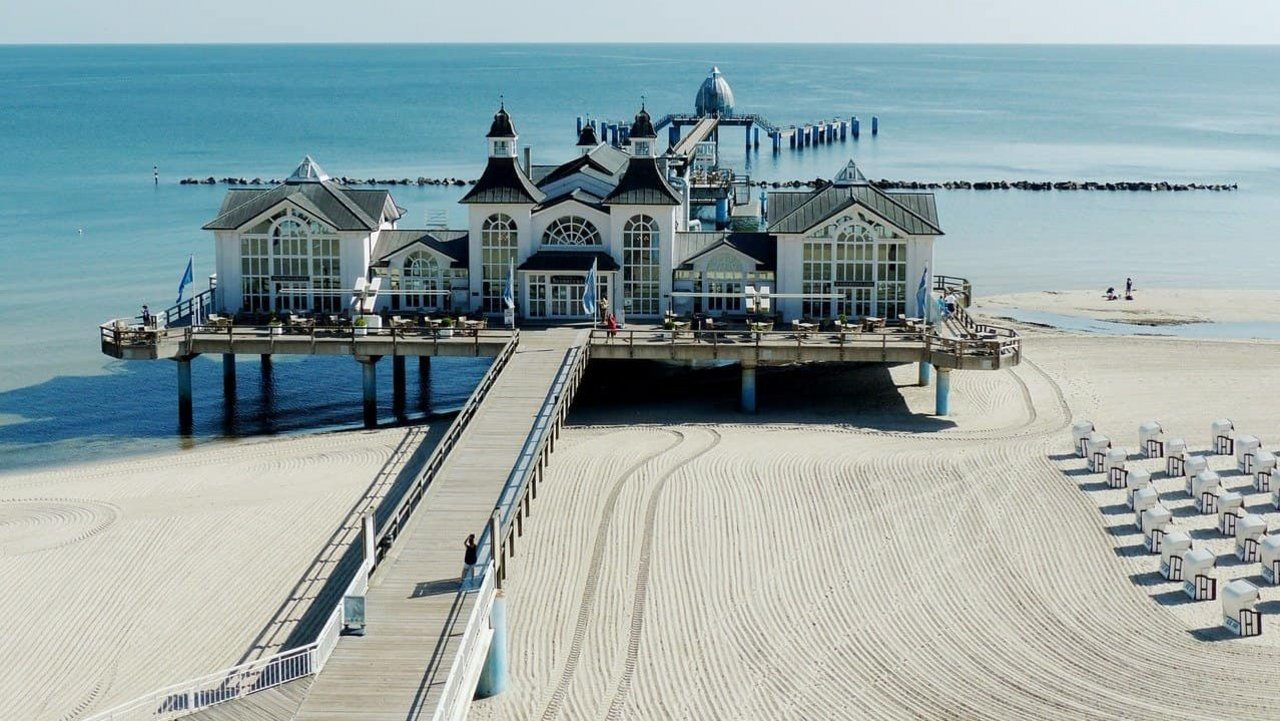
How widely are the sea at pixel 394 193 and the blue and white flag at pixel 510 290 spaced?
305 cm

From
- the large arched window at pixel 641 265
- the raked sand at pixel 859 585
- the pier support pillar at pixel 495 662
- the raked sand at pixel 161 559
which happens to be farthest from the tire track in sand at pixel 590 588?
the large arched window at pixel 641 265

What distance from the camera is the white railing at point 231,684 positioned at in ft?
66.3

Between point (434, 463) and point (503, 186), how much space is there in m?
15.3

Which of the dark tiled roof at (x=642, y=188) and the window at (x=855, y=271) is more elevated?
the dark tiled roof at (x=642, y=188)

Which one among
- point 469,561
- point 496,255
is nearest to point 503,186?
point 496,255

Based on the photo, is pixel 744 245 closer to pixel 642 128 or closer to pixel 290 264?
pixel 642 128

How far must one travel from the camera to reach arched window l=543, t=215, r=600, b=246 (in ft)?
142

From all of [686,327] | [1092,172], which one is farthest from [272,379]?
[1092,172]

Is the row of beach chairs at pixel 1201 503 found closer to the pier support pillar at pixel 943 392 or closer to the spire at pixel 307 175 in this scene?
the pier support pillar at pixel 943 392

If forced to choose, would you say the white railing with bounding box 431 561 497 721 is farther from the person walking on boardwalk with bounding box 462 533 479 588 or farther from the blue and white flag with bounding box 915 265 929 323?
the blue and white flag with bounding box 915 265 929 323

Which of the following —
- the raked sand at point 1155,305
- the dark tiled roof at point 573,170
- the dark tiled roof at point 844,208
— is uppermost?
the dark tiled roof at point 573,170

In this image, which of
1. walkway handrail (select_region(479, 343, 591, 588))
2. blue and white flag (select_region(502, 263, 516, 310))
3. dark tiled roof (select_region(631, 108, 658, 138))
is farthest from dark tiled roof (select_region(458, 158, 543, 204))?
walkway handrail (select_region(479, 343, 591, 588))

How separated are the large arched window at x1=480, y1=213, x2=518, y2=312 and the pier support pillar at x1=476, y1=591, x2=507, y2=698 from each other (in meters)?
21.5

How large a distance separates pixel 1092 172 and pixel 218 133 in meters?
69.5
